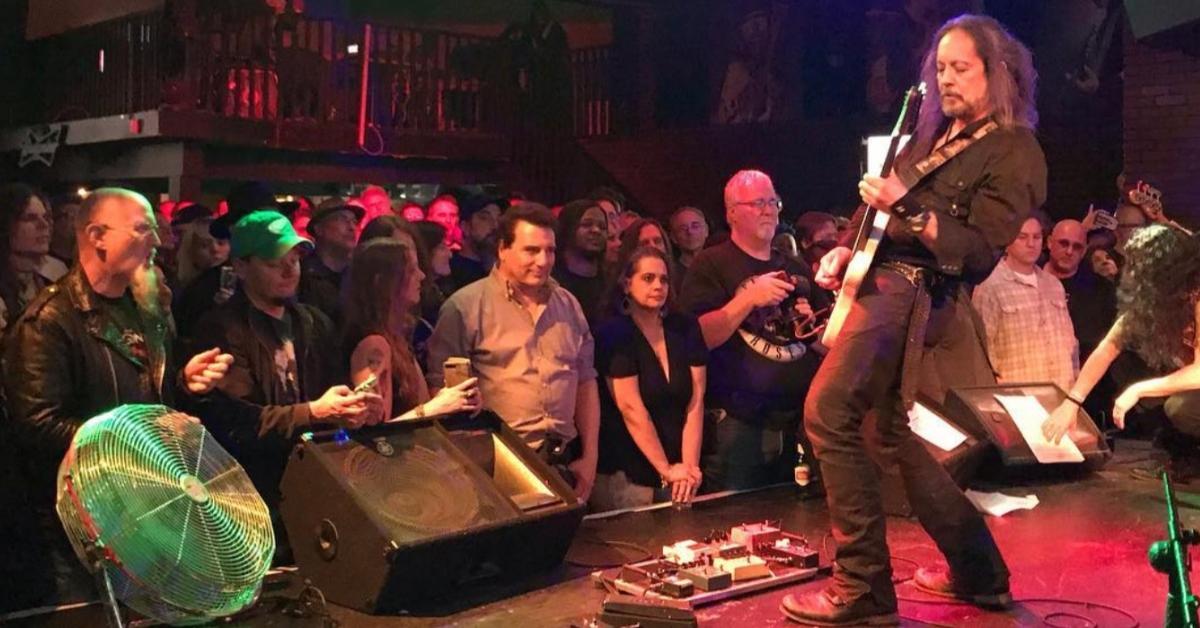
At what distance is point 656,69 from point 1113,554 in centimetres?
935

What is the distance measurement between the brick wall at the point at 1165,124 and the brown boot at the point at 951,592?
17.8 ft

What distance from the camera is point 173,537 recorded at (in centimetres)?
257

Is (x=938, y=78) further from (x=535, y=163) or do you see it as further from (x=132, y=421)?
(x=535, y=163)

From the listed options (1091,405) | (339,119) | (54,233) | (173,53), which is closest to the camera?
(54,233)

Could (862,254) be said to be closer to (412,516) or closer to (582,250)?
(412,516)

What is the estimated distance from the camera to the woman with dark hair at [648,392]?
14.2ft

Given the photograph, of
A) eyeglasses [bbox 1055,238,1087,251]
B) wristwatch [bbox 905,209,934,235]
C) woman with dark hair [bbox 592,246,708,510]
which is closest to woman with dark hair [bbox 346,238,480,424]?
woman with dark hair [bbox 592,246,708,510]

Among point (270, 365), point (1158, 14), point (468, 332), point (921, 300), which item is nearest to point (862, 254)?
point (921, 300)

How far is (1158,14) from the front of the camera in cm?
699

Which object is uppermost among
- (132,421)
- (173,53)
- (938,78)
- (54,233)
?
(173,53)

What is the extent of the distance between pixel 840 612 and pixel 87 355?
2.05 meters

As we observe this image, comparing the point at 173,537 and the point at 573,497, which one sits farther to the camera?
the point at 573,497

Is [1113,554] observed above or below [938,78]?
below

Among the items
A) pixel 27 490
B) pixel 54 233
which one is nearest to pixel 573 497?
pixel 27 490
